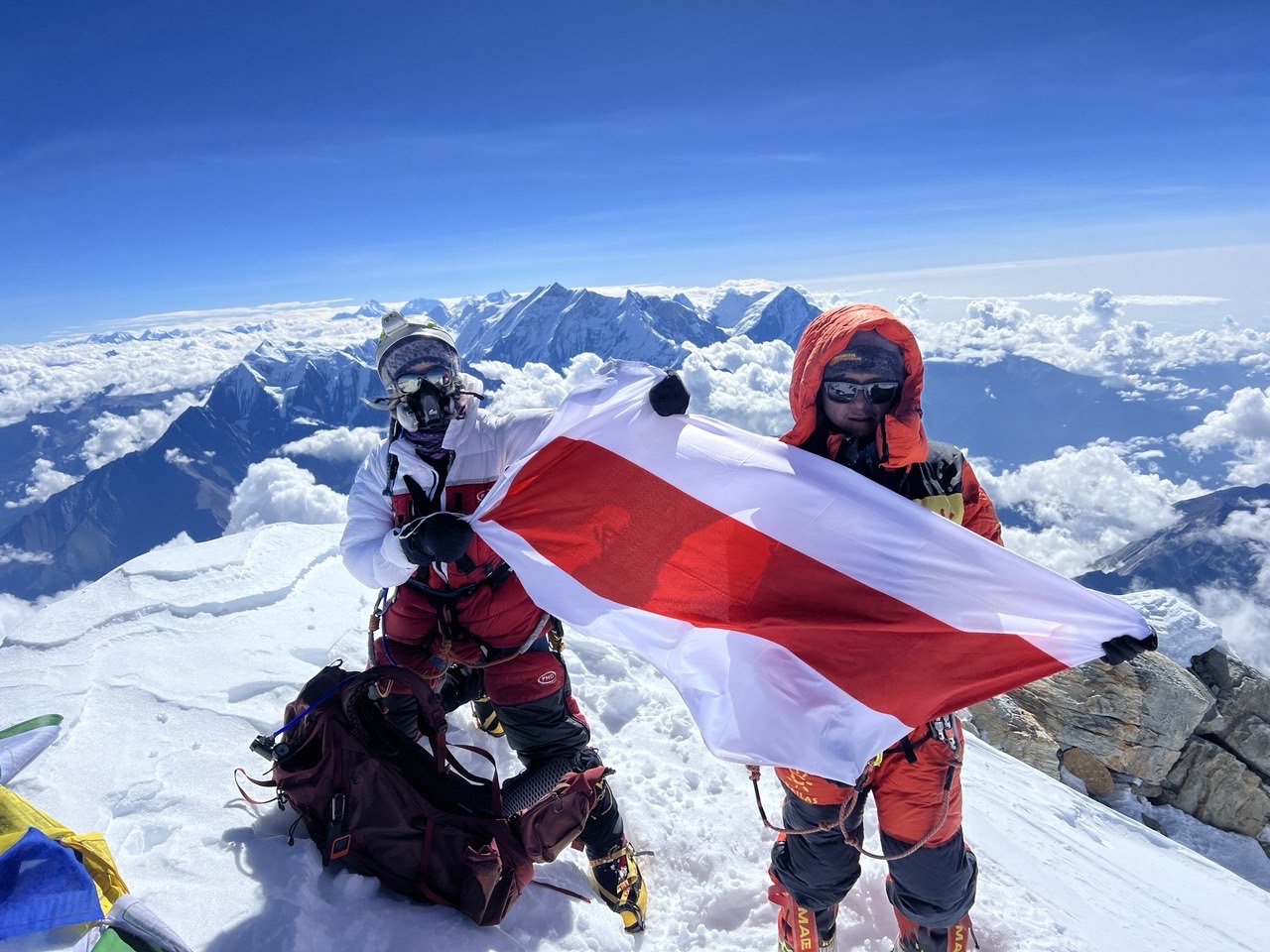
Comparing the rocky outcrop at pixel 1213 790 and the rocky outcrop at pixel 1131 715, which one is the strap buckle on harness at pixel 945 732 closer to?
the rocky outcrop at pixel 1131 715

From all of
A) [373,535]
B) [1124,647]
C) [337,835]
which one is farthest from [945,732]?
[373,535]

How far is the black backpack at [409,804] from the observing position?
12.2ft

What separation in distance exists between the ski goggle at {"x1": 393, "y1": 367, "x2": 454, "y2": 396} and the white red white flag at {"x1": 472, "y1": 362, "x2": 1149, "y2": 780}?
3.06ft

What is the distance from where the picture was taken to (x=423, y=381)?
473 cm

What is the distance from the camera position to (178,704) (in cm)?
528

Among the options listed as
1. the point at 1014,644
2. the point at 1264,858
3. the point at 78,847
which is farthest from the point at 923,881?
the point at 1264,858

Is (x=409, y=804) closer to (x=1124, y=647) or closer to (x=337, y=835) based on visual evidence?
(x=337, y=835)

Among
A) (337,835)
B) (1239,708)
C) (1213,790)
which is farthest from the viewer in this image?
(1239,708)

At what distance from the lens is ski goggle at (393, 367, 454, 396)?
4.72 metres

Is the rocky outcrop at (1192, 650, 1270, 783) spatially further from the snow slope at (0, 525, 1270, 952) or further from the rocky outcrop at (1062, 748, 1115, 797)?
the snow slope at (0, 525, 1270, 952)

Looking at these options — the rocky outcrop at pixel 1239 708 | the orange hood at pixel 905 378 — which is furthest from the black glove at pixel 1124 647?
the rocky outcrop at pixel 1239 708

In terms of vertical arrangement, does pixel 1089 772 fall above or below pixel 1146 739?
below

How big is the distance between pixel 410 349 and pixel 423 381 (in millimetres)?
300

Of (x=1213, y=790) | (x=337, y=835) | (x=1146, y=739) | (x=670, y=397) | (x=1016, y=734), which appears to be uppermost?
(x=670, y=397)
